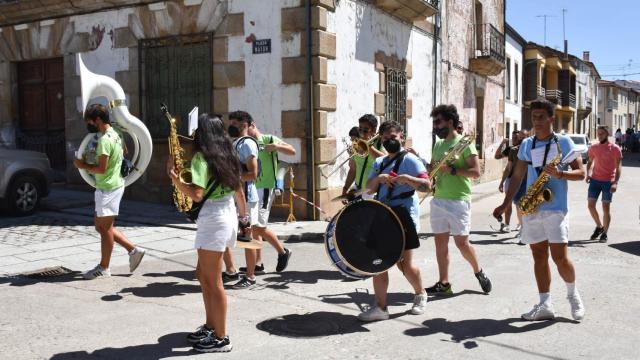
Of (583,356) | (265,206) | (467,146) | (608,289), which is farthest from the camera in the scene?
(265,206)

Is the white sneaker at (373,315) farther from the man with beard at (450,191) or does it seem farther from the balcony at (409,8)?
the balcony at (409,8)

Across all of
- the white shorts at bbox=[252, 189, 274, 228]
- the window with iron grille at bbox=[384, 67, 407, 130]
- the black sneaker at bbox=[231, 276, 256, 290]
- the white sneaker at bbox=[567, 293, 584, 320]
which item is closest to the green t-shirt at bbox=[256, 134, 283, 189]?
the white shorts at bbox=[252, 189, 274, 228]

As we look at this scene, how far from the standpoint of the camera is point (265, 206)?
6.70 m

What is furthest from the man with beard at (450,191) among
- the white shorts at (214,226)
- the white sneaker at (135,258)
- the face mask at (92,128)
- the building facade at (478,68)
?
the building facade at (478,68)

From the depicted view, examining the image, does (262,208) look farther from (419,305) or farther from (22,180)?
Answer: (22,180)

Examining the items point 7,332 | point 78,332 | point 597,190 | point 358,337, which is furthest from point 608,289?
point 7,332

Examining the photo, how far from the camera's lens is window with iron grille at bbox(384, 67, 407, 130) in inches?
522

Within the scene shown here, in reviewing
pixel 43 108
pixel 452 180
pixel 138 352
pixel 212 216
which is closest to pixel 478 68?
pixel 43 108

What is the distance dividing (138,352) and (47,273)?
275 centimetres

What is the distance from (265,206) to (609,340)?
3532mm

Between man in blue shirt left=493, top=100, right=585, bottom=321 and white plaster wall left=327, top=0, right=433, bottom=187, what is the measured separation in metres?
5.93

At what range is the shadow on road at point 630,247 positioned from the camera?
26.6ft

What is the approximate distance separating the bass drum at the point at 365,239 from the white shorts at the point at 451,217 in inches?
42.3

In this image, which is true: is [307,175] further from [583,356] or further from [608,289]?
[583,356]
